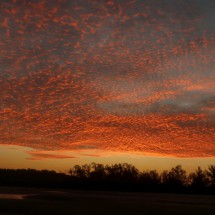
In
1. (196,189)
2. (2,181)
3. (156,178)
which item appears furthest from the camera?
(2,181)

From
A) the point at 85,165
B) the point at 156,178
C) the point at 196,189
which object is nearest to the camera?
the point at 196,189

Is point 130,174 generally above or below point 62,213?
above

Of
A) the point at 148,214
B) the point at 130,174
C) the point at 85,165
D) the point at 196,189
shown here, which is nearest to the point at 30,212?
the point at 148,214

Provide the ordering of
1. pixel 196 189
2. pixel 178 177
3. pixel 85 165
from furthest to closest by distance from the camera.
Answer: pixel 85 165 → pixel 178 177 → pixel 196 189

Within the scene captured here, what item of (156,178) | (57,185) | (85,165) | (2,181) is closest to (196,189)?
(156,178)

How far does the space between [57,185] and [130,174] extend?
1661 cm

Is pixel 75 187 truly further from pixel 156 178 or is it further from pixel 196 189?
pixel 196 189

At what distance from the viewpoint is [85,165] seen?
9944 centimetres

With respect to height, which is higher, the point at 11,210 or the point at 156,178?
the point at 156,178

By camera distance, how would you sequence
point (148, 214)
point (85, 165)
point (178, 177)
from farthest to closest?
point (85, 165) < point (178, 177) < point (148, 214)

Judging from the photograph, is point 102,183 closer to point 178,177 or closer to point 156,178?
point 156,178

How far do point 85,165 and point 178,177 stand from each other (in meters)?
32.4

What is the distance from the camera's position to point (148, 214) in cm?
2750

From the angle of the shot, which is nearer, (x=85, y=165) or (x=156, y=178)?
(x=156, y=178)
